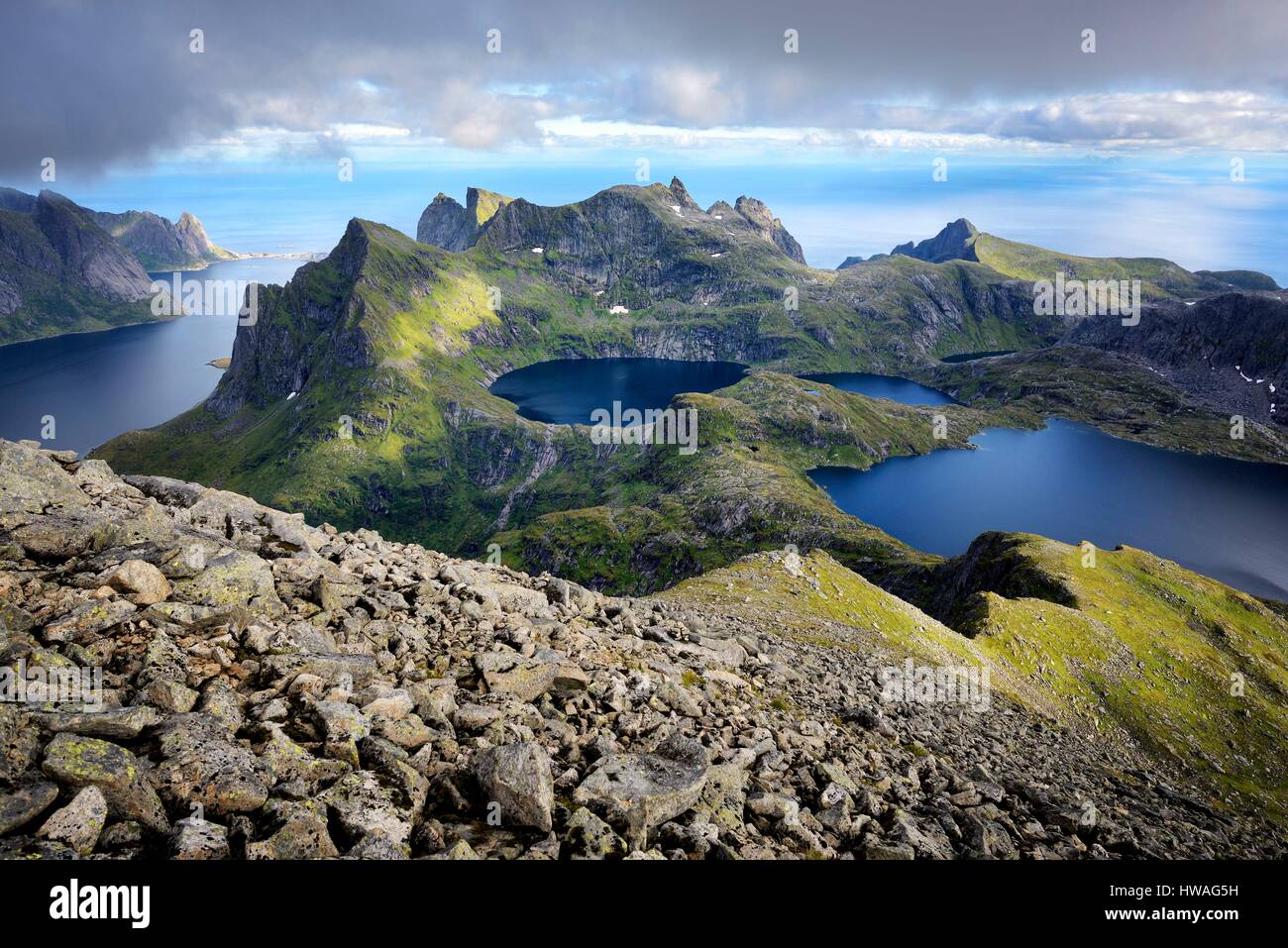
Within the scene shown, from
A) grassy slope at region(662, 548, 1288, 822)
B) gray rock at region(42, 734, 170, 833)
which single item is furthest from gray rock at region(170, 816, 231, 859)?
grassy slope at region(662, 548, 1288, 822)

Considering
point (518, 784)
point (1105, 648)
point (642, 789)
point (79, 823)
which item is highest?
point (79, 823)

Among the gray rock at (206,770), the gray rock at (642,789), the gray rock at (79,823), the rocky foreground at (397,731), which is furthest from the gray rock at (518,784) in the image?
the gray rock at (79,823)

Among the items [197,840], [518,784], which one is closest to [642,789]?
[518,784]

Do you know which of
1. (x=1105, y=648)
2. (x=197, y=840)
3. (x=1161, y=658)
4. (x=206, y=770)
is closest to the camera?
(x=197, y=840)

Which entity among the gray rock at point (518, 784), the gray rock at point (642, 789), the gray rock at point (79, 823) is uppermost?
the gray rock at point (79, 823)

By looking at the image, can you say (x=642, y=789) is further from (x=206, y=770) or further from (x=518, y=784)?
(x=206, y=770)

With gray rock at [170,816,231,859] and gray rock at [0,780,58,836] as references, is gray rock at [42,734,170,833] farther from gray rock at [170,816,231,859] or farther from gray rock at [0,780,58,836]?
gray rock at [170,816,231,859]

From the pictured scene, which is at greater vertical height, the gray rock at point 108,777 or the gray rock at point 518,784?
the gray rock at point 108,777

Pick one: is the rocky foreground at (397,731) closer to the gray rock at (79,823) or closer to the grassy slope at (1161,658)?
the gray rock at (79,823)
